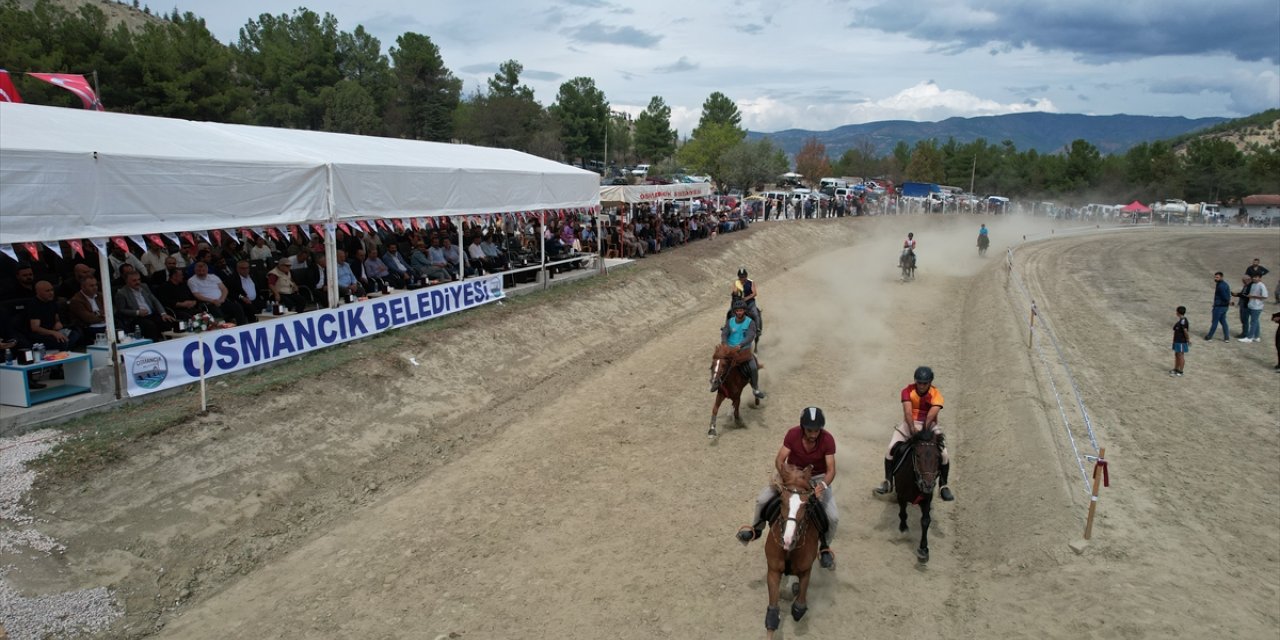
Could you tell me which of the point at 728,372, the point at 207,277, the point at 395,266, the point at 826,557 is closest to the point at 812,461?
the point at 826,557

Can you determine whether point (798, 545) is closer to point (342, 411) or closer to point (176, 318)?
point (342, 411)

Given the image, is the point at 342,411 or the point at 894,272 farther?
the point at 894,272

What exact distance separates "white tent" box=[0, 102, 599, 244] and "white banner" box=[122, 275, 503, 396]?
1.87 meters

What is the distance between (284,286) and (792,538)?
39.3 ft

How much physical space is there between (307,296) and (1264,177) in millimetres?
108518

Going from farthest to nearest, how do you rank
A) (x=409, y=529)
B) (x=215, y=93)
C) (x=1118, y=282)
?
(x=215, y=93)
(x=1118, y=282)
(x=409, y=529)

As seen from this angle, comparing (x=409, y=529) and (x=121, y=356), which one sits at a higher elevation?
(x=121, y=356)

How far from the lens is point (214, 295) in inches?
525

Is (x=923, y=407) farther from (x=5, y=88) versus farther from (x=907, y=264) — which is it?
(x=907, y=264)

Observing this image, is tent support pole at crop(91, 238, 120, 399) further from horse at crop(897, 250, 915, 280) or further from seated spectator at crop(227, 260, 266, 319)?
horse at crop(897, 250, 915, 280)

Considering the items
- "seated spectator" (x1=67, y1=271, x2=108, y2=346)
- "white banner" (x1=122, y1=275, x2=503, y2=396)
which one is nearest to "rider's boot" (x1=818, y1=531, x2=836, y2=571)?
"white banner" (x1=122, y1=275, x2=503, y2=396)

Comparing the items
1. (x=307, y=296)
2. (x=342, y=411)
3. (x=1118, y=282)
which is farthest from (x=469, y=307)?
(x=1118, y=282)

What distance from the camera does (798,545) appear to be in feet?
23.8

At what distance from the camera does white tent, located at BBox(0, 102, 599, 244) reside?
33.5ft
